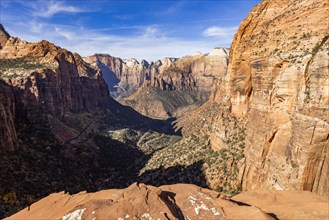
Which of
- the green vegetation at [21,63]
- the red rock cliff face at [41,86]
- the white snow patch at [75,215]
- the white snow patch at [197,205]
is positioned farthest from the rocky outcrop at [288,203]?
the green vegetation at [21,63]

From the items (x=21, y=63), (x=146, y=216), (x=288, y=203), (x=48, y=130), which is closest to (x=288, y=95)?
(x=288, y=203)

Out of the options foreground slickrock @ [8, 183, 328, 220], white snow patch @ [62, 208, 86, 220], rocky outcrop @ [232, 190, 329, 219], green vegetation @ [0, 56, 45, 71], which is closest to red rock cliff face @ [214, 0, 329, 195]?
rocky outcrop @ [232, 190, 329, 219]

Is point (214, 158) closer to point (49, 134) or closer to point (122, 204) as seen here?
point (122, 204)

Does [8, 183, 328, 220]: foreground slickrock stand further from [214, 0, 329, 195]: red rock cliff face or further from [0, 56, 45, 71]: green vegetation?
[0, 56, 45, 71]: green vegetation

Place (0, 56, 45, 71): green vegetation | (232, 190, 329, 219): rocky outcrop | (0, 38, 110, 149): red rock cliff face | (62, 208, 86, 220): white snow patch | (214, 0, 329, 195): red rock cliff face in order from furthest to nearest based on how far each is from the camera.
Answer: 1. (0, 56, 45, 71): green vegetation
2. (0, 38, 110, 149): red rock cliff face
3. (214, 0, 329, 195): red rock cliff face
4. (232, 190, 329, 219): rocky outcrop
5. (62, 208, 86, 220): white snow patch

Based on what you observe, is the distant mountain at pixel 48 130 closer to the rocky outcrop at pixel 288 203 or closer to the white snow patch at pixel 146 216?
the white snow patch at pixel 146 216

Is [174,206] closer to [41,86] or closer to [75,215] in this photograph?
[75,215]

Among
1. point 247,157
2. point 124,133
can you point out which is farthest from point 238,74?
point 124,133
